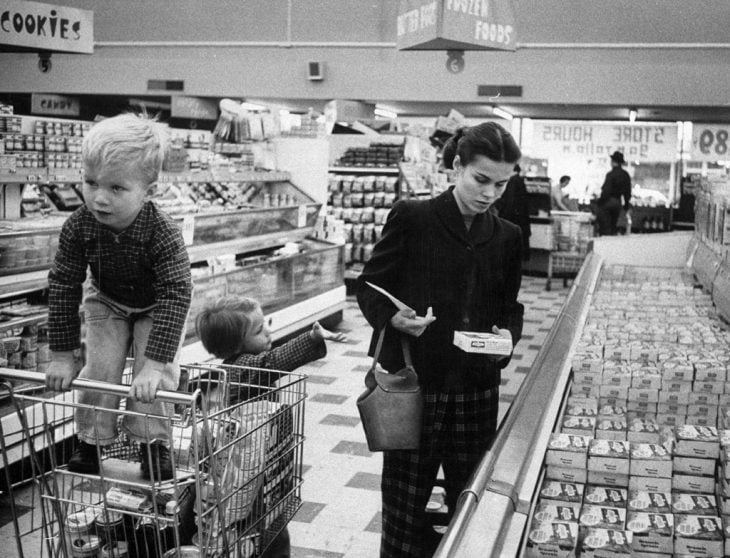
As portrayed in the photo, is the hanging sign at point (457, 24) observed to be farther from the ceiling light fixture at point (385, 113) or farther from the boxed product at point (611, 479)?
the ceiling light fixture at point (385, 113)

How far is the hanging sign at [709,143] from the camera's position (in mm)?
17875

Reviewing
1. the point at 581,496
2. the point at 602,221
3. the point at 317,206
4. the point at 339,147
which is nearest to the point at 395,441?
the point at 581,496

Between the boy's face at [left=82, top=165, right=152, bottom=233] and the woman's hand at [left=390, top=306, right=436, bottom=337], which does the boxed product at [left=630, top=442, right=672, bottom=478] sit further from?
the boy's face at [left=82, top=165, right=152, bottom=233]

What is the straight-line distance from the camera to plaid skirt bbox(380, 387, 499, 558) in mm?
2436


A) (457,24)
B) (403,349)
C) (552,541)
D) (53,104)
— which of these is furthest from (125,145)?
(53,104)

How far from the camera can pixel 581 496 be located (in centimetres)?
→ 221

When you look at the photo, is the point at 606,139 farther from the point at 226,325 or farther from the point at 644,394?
the point at 226,325

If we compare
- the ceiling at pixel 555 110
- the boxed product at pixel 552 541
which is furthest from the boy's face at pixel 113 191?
the ceiling at pixel 555 110

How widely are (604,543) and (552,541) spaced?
12 cm

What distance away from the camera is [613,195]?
13.8 m

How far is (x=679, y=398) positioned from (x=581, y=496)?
2.87 feet

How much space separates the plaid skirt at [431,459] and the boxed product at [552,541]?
Answer: 47 centimetres

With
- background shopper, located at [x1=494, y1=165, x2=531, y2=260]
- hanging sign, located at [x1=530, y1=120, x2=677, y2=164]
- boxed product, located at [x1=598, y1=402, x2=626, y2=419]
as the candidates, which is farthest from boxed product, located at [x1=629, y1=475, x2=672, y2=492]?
hanging sign, located at [x1=530, y1=120, x2=677, y2=164]

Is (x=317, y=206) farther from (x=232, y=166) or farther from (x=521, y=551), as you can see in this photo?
(x=521, y=551)
